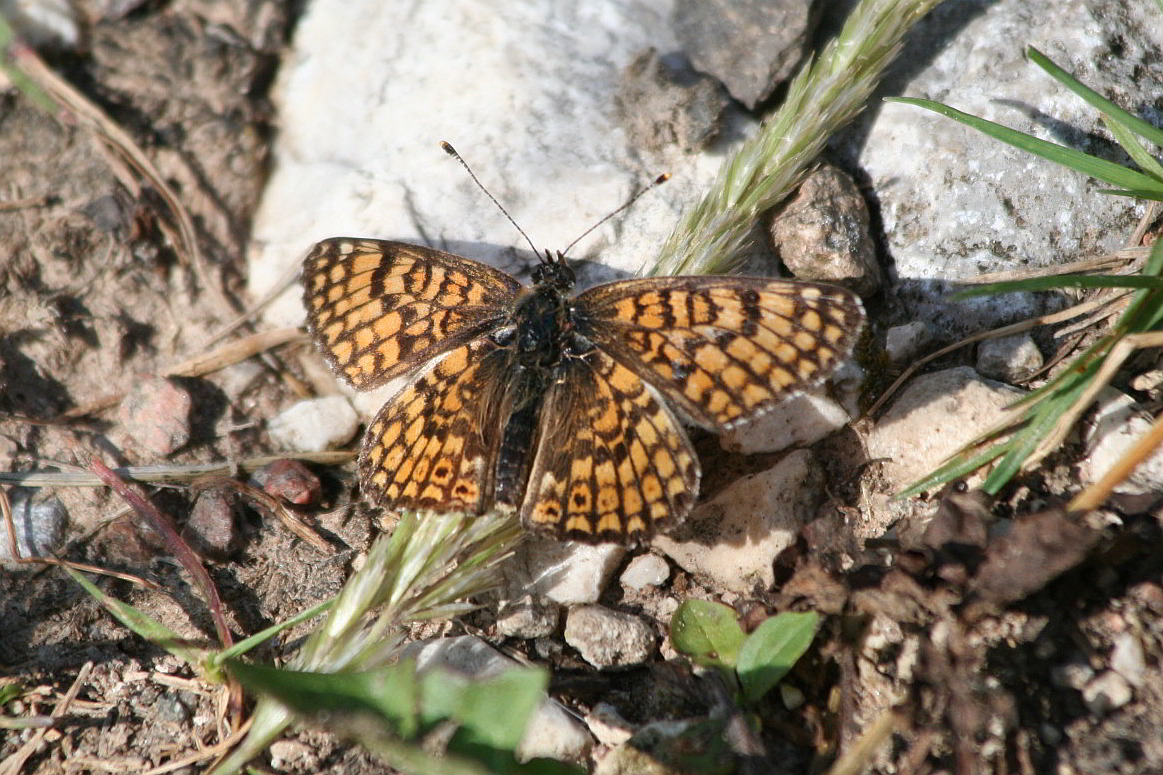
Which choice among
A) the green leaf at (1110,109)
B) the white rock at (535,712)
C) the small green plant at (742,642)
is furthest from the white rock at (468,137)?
the white rock at (535,712)

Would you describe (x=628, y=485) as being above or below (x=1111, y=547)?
below

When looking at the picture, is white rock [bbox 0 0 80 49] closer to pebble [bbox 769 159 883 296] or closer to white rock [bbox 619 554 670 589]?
pebble [bbox 769 159 883 296]

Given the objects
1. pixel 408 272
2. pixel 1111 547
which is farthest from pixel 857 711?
pixel 408 272

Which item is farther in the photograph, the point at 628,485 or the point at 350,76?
the point at 350,76

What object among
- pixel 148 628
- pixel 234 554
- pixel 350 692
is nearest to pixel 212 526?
pixel 234 554

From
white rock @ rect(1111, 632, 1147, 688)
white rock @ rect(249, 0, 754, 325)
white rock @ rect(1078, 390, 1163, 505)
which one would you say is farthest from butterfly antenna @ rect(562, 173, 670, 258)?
white rock @ rect(1111, 632, 1147, 688)

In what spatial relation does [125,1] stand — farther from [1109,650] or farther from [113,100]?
[1109,650]

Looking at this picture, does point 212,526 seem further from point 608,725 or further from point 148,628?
point 608,725
